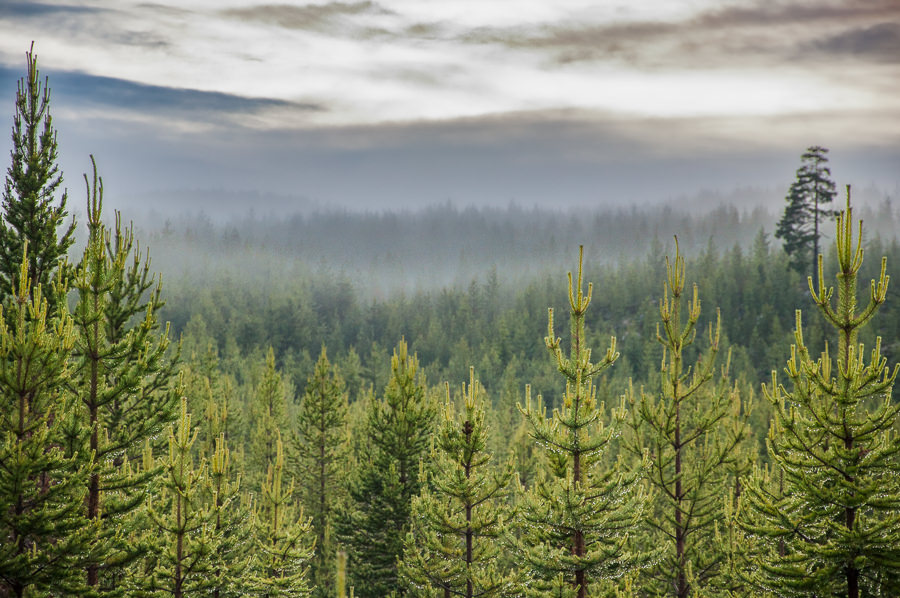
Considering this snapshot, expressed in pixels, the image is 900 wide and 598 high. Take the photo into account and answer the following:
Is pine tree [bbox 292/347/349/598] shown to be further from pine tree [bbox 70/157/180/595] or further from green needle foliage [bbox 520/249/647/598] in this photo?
green needle foliage [bbox 520/249/647/598]

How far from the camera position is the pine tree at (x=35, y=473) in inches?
437

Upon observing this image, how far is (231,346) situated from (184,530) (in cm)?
11276

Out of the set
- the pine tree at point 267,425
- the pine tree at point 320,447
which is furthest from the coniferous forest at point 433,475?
the pine tree at point 267,425

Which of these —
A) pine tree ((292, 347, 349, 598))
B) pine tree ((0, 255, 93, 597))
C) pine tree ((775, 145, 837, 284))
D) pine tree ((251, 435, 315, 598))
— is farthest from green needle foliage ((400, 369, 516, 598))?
pine tree ((775, 145, 837, 284))

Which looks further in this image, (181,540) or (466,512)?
(466,512)

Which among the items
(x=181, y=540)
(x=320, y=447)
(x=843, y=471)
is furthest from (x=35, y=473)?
(x=320, y=447)

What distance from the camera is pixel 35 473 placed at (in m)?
11.5

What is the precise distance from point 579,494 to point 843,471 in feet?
14.7

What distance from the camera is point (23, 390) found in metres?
11.5

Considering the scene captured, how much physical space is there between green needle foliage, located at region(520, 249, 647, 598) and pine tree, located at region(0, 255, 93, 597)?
885cm

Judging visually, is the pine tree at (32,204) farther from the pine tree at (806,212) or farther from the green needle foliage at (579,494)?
the pine tree at (806,212)

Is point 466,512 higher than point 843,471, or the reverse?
point 843,471

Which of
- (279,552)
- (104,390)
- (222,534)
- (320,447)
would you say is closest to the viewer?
(104,390)

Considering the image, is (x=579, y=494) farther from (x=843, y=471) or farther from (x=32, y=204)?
(x=32, y=204)
